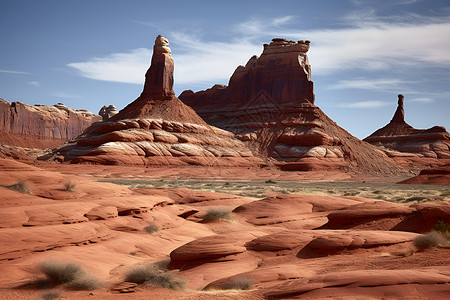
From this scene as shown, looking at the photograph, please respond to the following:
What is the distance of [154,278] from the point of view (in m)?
8.40

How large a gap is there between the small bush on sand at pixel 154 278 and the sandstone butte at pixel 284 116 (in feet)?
201

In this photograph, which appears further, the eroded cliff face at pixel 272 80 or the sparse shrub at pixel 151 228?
the eroded cliff face at pixel 272 80

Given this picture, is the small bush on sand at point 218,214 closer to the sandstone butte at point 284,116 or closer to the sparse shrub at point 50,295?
the sparse shrub at point 50,295

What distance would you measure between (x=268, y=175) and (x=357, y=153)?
90.2ft

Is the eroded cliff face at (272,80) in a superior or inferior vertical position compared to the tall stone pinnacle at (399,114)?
superior

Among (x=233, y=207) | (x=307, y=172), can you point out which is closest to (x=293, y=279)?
(x=233, y=207)

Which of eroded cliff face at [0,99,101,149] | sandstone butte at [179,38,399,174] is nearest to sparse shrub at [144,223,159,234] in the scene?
sandstone butte at [179,38,399,174]

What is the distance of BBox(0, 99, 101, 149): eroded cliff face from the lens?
93.8 metres

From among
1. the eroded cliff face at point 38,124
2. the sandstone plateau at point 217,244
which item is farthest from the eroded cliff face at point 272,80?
the sandstone plateau at point 217,244

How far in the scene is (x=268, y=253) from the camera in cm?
1090

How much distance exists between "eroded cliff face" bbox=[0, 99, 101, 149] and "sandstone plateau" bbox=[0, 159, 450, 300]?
268 ft

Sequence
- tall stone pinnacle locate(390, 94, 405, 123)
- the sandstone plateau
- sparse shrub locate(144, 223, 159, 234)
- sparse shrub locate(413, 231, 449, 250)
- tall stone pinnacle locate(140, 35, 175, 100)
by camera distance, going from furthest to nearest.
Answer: tall stone pinnacle locate(390, 94, 405, 123)
tall stone pinnacle locate(140, 35, 175, 100)
sparse shrub locate(144, 223, 159, 234)
sparse shrub locate(413, 231, 449, 250)
the sandstone plateau

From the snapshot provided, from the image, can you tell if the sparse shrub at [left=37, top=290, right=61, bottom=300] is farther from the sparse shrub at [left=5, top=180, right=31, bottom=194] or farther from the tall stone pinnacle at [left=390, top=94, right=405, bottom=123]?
the tall stone pinnacle at [left=390, top=94, right=405, bottom=123]

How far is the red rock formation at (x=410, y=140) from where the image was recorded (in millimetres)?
91062
